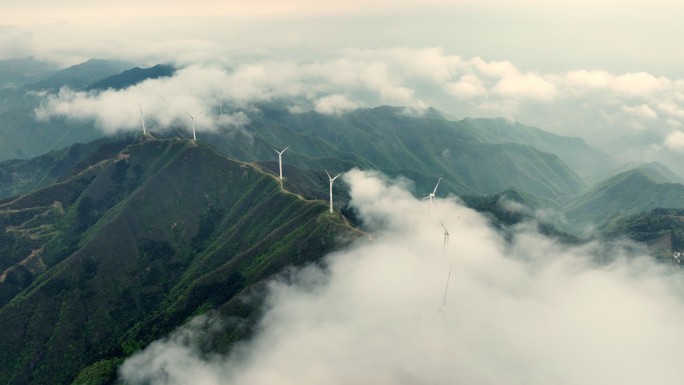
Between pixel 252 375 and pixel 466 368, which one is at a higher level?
pixel 466 368

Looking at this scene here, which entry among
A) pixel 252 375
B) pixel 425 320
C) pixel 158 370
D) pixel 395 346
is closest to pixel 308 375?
pixel 252 375

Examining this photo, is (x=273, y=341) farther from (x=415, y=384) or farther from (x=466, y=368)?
(x=466, y=368)

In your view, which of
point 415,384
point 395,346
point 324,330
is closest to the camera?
point 415,384

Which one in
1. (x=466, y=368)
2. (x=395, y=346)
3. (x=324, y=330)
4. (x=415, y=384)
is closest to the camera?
(x=415, y=384)

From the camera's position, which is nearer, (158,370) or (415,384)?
(415,384)

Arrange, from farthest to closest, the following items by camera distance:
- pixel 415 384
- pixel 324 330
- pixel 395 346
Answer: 1. pixel 324 330
2. pixel 395 346
3. pixel 415 384

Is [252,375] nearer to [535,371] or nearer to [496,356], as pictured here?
[496,356]

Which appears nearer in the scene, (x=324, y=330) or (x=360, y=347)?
(x=360, y=347)

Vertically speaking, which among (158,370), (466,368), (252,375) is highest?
(466,368)

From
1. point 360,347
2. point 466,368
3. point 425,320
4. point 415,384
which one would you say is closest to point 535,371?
point 466,368
